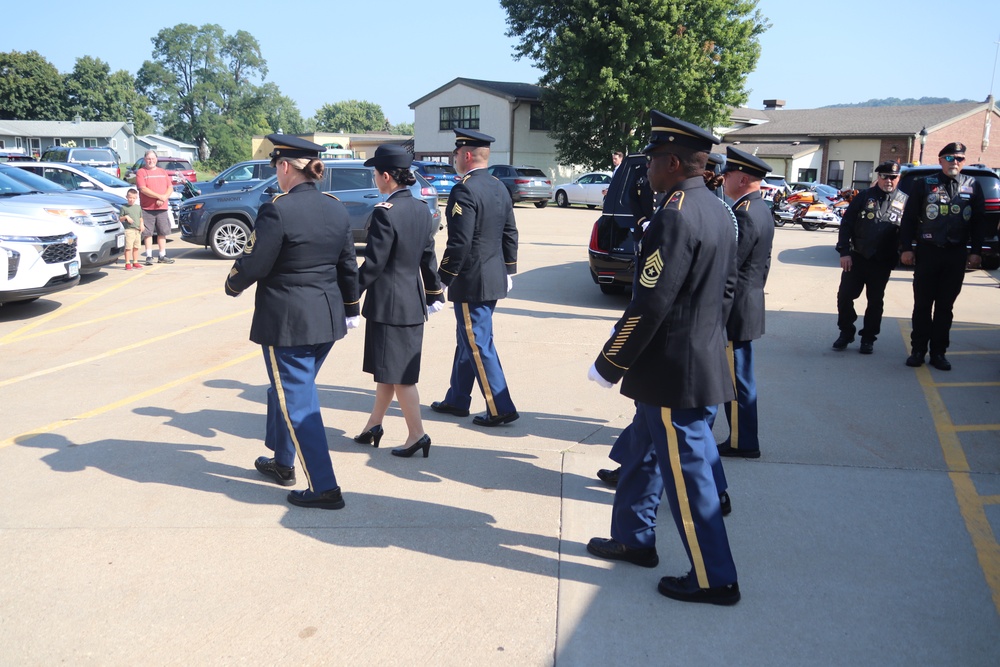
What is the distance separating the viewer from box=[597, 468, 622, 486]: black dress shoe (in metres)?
4.84

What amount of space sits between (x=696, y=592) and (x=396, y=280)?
255 centimetres

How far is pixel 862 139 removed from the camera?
45688 millimetres

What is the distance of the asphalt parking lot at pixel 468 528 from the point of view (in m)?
3.28

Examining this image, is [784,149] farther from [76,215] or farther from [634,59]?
[76,215]

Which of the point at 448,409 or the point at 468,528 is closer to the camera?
the point at 468,528

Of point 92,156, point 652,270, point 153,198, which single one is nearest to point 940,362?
point 652,270

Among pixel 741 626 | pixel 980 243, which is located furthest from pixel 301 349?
pixel 980 243

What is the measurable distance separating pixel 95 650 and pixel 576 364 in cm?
520

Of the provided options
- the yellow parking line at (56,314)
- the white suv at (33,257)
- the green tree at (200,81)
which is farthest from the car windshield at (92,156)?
the green tree at (200,81)

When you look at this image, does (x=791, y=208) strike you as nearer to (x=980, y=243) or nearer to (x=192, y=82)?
(x=980, y=243)

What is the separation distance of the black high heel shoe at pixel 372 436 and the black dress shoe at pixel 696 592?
2.48 m

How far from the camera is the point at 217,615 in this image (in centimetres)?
343

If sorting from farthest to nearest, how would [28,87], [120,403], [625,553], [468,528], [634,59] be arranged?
[28,87]
[634,59]
[120,403]
[468,528]
[625,553]

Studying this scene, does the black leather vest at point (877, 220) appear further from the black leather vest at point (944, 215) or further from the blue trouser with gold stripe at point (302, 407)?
the blue trouser with gold stripe at point (302, 407)
